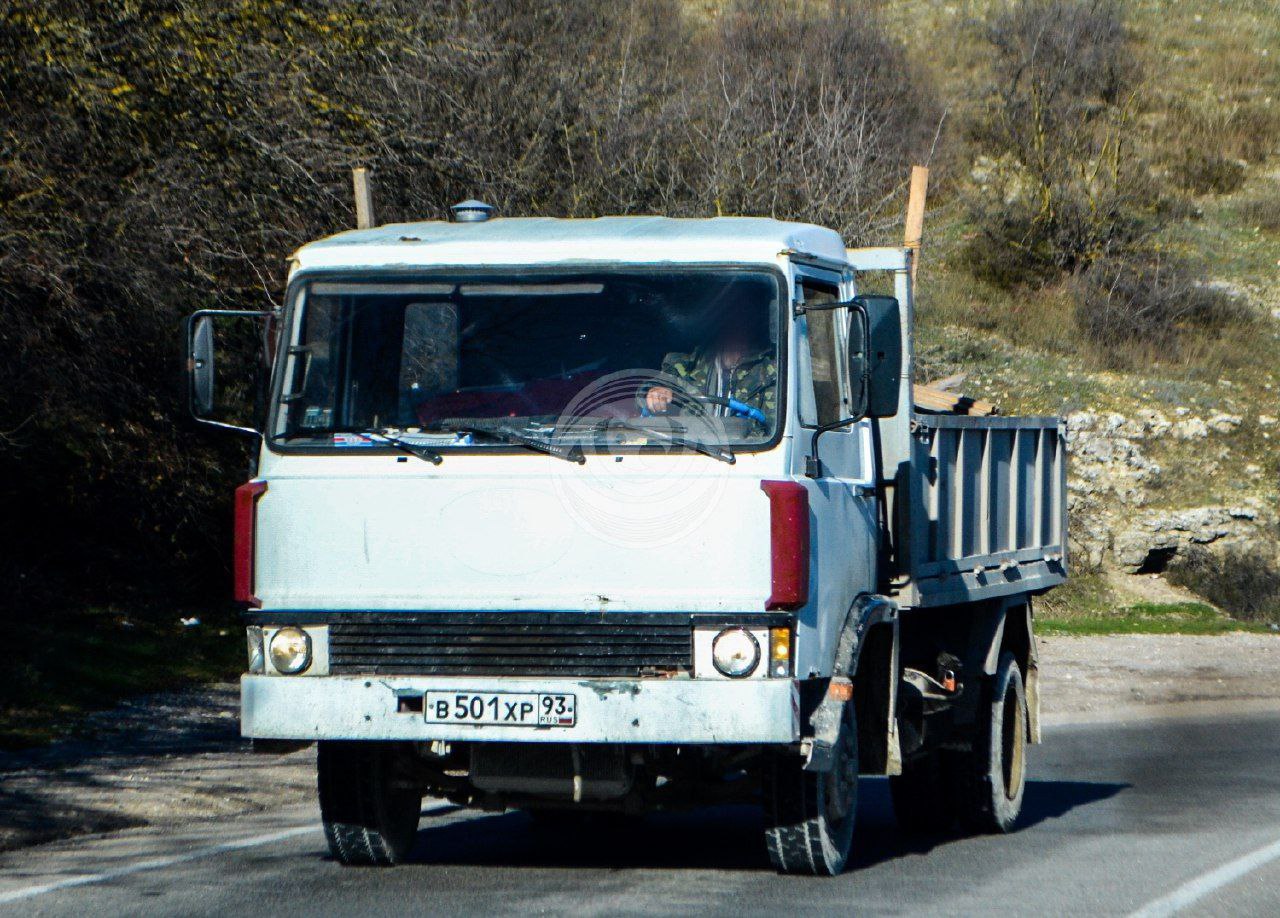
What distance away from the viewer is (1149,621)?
2447cm

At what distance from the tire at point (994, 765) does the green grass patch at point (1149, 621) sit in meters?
13.4

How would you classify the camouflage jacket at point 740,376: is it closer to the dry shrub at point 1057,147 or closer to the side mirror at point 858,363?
the side mirror at point 858,363

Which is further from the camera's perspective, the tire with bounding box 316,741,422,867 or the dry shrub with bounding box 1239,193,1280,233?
the dry shrub with bounding box 1239,193,1280,233

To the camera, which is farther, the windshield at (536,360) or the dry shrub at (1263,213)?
the dry shrub at (1263,213)

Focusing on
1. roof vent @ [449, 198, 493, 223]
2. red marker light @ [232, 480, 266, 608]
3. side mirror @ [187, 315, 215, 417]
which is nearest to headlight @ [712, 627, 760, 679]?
red marker light @ [232, 480, 266, 608]

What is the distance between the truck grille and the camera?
20.7 ft

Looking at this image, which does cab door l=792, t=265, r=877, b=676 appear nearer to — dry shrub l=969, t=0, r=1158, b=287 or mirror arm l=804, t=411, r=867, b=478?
mirror arm l=804, t=411, r=867, b=478

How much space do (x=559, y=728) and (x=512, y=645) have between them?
0.35m

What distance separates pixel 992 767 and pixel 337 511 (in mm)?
4069

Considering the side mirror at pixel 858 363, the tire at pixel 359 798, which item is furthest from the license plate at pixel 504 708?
the side mirror at pixel 858 363

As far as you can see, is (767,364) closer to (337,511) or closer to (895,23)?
(337,511)

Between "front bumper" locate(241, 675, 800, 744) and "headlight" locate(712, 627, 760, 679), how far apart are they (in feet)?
0.23

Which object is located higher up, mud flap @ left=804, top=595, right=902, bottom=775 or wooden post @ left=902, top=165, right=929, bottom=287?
wooden post @ left=902, top=165, right=929, bottom=287

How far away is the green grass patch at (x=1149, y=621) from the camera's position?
2327 cm
